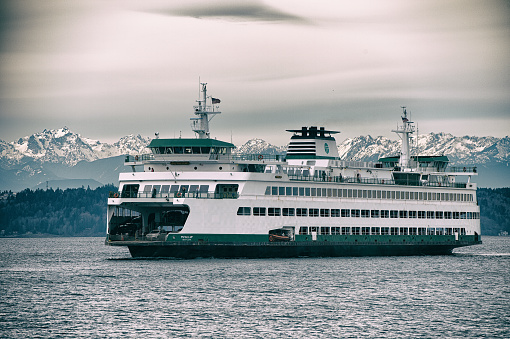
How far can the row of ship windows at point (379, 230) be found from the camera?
7481cm

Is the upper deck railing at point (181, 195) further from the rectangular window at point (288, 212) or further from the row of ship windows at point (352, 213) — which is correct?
the rectangular window at point (288, 212)

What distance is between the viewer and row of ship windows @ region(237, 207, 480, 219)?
7074 centimetres

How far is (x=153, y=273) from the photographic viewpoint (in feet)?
201

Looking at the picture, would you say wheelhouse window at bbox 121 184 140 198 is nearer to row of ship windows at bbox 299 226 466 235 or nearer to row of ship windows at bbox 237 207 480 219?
row of ship windows at bbox 237 207 480 219

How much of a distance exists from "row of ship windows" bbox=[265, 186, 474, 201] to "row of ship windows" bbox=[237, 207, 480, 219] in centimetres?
127

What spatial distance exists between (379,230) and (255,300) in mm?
31979

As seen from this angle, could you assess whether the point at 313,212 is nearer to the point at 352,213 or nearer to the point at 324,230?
the point at 324,230

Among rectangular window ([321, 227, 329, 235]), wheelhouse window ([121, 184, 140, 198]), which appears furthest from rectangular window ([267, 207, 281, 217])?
wheelhouse window ([121, 184, 140, 198])

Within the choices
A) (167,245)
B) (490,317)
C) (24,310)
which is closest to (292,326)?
(490,317)

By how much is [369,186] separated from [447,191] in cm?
1068

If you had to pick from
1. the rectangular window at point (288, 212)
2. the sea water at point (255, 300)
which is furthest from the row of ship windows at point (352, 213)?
the sea water at point (255, 300)

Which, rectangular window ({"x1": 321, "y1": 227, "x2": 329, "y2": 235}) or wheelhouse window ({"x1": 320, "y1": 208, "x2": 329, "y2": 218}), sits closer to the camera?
wheelhouse window ({"x1": 320, "y1": 208, "x2": 329, "y2": 218})

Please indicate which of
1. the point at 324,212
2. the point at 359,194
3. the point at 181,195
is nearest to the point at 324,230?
the point at 324,212

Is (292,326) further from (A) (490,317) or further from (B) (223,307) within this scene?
(A) (490,317)
